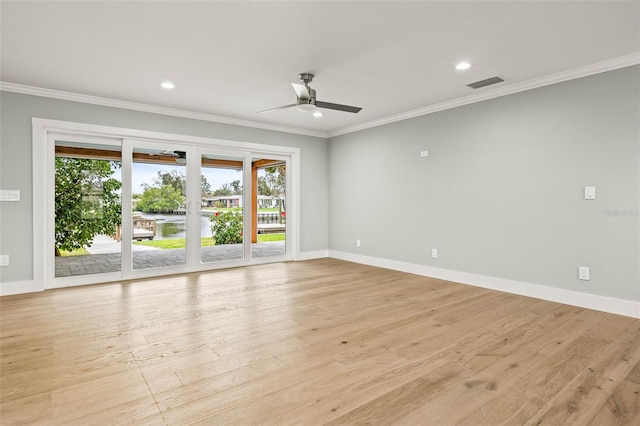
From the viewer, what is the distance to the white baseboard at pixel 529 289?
3314mm

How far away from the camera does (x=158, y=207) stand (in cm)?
511

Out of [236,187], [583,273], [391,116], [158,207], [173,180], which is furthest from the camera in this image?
[236,187]

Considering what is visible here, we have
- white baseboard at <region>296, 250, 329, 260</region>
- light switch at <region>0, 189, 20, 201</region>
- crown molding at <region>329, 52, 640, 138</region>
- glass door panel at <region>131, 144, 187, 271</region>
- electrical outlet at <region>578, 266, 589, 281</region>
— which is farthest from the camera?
white baseboard at <region>296, 250, 329, 260</region>

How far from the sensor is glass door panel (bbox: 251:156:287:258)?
635cm

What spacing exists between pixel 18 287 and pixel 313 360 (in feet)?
13.0

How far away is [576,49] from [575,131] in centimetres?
90

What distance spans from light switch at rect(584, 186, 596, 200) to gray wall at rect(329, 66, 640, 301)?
3 centimetres

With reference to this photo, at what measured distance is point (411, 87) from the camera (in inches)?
163

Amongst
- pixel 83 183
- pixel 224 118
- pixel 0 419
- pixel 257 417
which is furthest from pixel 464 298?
pixel 83 183

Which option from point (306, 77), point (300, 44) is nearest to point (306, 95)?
point (306, 77)

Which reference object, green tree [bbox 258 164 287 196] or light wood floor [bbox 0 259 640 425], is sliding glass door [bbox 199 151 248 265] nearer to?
green tree [bbox 258 164 287 196]

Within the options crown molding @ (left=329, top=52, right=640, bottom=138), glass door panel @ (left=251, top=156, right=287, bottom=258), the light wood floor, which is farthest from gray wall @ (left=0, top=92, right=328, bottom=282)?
crown molding @ (left=329, top=52, right=640, bottom=138)

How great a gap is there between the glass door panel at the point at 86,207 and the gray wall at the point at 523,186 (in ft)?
13.2

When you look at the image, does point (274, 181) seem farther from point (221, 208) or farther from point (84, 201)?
point (84, 201)
